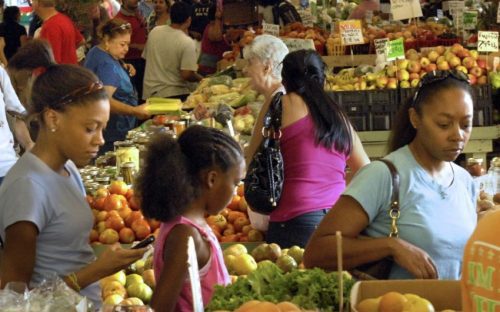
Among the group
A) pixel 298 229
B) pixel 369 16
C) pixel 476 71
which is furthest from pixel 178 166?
pixel 369 16

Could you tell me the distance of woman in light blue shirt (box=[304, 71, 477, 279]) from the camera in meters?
3.20

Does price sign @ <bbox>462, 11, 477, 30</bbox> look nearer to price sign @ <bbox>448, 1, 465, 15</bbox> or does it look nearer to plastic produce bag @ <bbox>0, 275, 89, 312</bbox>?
price sign @ <bbox>448, 1, 465, 15</bbox>

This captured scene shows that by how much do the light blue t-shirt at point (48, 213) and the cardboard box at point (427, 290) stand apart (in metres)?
0.98

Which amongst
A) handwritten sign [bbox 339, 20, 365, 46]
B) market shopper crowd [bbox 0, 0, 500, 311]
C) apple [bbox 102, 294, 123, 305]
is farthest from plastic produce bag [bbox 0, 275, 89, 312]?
handwritten sign [bbox 339, 20, 365, 46]

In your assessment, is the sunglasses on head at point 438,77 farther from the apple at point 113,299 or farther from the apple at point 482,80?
the apple at point 482,80

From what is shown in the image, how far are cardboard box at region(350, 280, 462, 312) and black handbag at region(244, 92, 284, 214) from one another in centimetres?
210

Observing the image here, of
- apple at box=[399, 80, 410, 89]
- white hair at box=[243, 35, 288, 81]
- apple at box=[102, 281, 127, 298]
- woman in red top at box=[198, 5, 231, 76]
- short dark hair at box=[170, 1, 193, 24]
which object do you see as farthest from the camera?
woman in red top at box=[198, 5, 231, 76]

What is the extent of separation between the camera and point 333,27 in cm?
1101

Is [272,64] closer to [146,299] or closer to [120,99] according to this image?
[146,299]

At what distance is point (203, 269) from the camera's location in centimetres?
313

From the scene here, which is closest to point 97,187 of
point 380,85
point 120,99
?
point 120,99

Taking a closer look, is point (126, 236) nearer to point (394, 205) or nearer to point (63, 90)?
point (63, 90)

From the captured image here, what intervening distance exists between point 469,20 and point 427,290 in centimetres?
735

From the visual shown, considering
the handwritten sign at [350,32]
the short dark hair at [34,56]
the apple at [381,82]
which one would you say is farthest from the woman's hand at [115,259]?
the handwritten sign at [350,32]
